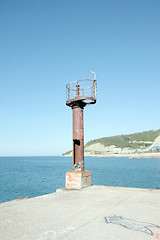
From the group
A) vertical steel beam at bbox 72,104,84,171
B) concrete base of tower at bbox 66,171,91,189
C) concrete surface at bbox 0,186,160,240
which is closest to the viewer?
concrete surface at bbox 0,186,160,240

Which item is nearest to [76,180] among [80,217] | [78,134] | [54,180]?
[78,134]

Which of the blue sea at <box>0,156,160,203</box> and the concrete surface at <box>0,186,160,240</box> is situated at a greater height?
the concrete surface at <box>0,186,160,240</box>

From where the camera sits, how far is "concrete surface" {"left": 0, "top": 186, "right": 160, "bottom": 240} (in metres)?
5.36

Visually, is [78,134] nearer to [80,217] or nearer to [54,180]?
[80,217]

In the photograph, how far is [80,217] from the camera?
6.73m

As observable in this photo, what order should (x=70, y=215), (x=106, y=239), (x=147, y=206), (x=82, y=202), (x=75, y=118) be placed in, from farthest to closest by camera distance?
(x=75, y=118) → (x=82, y=202) → (x=147, y=206) → (x=70, y=215) → (x=106, y=239)

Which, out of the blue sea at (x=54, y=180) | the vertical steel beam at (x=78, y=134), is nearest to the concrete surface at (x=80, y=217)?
the vertical steel beam at (x=78, y=134)

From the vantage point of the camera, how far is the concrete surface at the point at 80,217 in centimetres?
536

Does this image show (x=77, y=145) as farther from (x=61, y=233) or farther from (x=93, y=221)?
(x=61, y=233)

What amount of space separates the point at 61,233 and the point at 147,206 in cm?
407

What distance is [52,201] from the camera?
913 cm

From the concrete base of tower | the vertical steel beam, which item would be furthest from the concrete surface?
the vertical steel beam

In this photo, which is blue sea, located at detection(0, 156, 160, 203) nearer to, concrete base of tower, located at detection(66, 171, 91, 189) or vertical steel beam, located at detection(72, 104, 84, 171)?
concrete base of tower, located at detection(66, 171, 91, 189)

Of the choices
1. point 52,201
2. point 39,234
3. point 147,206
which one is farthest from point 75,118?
point 39,234
